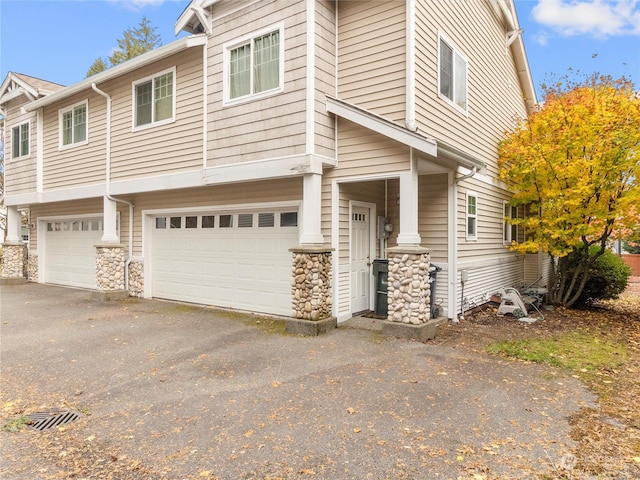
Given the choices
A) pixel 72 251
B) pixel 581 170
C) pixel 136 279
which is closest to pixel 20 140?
pixel 72 251

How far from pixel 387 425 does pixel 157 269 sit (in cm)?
873

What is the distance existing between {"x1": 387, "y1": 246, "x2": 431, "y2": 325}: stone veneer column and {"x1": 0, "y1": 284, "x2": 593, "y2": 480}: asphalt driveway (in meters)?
0.45

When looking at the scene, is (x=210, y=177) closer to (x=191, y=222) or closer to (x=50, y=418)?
(x=191, y=222)

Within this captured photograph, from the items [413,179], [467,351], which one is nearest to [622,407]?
[467,351]

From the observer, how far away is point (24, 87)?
13.1m

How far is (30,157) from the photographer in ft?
43.5

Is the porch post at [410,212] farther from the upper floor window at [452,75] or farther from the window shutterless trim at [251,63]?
the window shutterless trim at [251,63]

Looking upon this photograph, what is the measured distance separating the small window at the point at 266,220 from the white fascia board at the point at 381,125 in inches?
99.8

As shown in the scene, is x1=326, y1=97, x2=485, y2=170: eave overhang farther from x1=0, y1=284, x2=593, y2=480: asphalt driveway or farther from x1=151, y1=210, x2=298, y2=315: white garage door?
x1=0, y1=284, x2=593, y2=480: asphalt driveway

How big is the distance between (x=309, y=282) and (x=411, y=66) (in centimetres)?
408

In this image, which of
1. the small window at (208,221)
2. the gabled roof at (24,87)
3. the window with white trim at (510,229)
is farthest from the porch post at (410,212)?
the gabled roof at (24,87)

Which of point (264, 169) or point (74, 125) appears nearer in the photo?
point (264, 169)

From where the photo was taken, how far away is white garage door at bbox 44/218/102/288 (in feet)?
41.6

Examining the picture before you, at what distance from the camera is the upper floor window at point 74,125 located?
1186 cm
